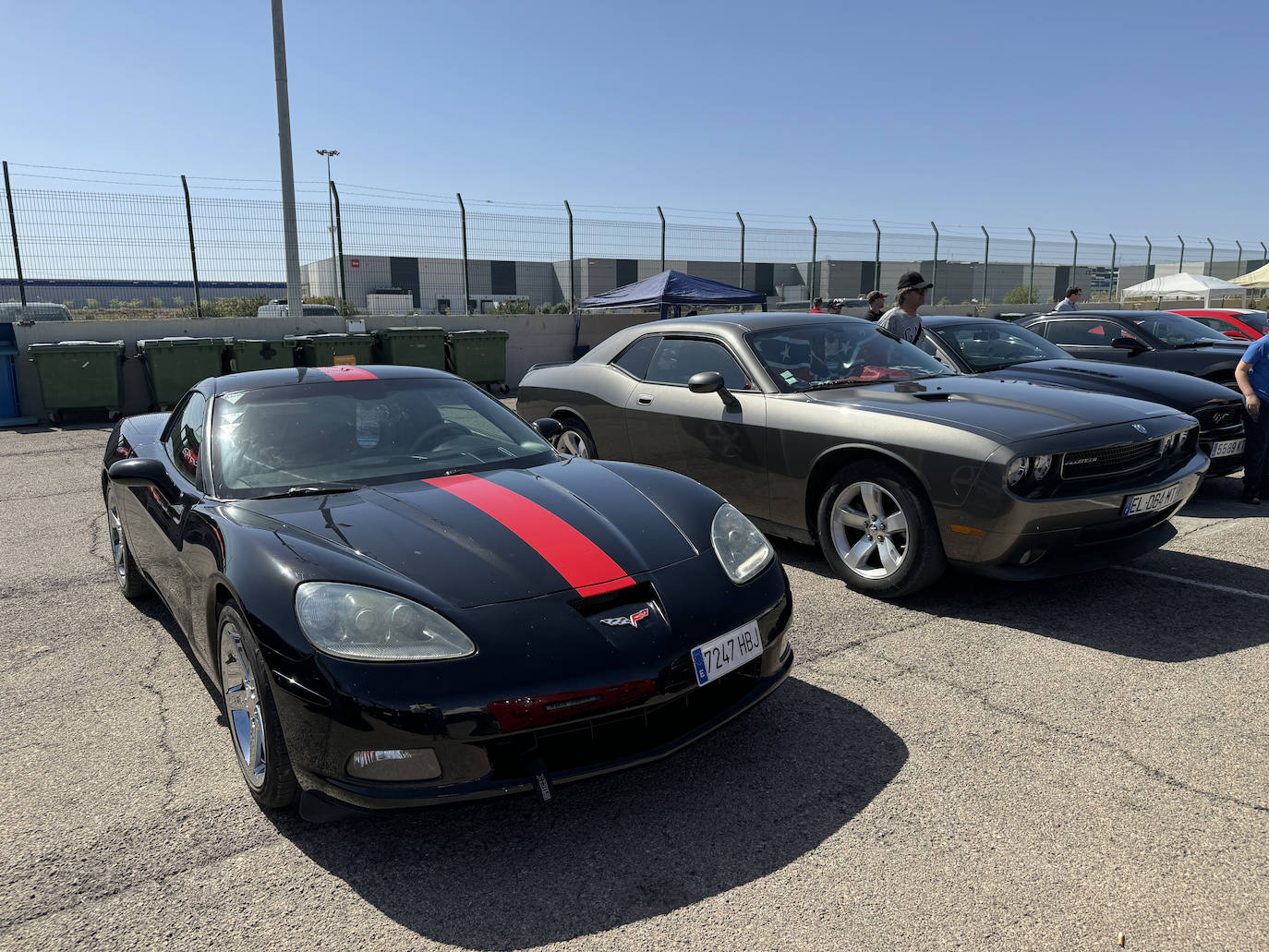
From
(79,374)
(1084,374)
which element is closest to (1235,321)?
(1084,374)

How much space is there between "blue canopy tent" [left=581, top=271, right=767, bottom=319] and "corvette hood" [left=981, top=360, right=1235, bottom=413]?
32.5 feet

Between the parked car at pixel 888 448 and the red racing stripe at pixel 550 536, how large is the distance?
6.67 ft

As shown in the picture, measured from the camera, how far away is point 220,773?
9.20 feet

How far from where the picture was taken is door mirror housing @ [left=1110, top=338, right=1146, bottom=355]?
8.51 metres

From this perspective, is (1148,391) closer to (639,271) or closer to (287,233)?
(287,233)

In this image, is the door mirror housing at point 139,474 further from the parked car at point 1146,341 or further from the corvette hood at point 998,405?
the parked car at point 1146,341

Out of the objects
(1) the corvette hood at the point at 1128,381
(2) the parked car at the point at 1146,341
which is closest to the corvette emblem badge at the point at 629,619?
(1) the corvette hood at the point at 1128,381

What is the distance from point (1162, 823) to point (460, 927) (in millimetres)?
1910

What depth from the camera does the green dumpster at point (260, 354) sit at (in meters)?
13.2

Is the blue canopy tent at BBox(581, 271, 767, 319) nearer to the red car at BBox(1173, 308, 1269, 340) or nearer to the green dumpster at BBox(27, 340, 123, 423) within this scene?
the red car at BBox(1173, 308, 1269, 340)

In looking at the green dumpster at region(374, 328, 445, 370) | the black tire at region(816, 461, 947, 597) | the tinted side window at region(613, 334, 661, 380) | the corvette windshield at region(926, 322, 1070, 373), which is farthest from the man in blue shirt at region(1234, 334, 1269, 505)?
the green dumpster at region(374, 328, 445, 370)

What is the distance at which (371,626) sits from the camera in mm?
2338

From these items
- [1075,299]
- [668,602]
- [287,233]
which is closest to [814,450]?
[668,602]

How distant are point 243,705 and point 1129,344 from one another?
339 inches
